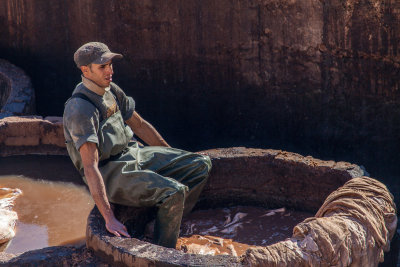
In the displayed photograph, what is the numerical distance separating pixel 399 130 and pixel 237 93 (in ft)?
5.26

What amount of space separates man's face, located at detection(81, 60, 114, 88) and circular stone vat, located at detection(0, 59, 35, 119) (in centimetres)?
261

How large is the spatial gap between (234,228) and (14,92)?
337cm

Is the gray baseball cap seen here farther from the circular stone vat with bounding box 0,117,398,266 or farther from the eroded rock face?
the eroded rock face

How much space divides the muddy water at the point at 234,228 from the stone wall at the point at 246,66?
64.7 inches

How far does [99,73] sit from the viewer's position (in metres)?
4.50

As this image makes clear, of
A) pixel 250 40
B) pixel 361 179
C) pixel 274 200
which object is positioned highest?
pixel 250 40

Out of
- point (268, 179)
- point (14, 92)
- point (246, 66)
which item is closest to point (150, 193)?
point (268, 179)

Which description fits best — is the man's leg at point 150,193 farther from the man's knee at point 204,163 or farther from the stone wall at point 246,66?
the stone wall at point 246,66

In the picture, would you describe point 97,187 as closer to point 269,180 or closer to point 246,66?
point 269,180

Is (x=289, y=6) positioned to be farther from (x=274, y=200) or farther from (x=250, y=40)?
(x=274, y=200)

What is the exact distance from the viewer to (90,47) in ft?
14.8

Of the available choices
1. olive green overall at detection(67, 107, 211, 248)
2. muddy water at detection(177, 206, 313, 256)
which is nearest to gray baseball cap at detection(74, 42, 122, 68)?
olive green overall at detection(67, 107, 211, 248)

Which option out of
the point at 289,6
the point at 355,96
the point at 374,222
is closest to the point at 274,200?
the point at 374,222

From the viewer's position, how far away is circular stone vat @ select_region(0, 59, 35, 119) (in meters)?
7.11
